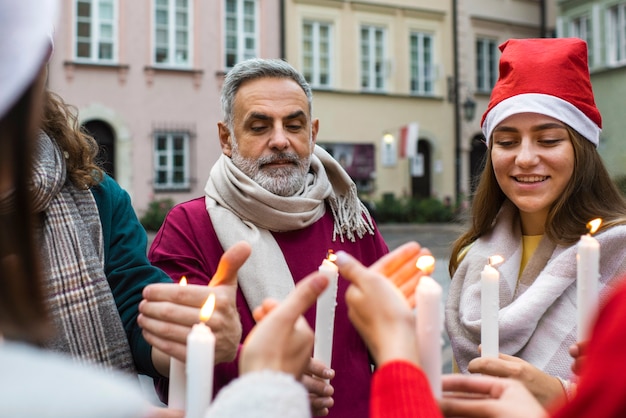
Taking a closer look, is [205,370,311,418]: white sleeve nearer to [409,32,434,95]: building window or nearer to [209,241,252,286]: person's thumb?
[209,241,252,286]: person's thumb

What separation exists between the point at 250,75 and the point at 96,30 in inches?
633

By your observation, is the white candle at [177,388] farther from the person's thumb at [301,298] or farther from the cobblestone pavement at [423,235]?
the cobblestone pavement at [423,235]

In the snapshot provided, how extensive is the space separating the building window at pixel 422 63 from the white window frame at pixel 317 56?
295 cm

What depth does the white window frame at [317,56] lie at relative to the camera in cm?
1981

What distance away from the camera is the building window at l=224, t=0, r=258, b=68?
1895cm

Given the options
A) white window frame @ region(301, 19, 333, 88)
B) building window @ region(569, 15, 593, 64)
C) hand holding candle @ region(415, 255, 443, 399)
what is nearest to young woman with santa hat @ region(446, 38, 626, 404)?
hand holding candle @ region(415, 255, 443, 399)

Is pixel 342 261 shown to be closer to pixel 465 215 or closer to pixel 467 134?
pixel 465 215

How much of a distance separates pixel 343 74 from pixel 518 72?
18.1 metres

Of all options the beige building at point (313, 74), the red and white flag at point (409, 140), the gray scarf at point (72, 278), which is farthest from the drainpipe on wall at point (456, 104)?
the gray scarf at point (72, 278)

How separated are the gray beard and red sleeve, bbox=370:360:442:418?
166 centimetres

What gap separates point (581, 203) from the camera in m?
2.30

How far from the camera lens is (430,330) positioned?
1.04 metres

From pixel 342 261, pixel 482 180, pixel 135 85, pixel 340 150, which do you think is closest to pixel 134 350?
pixel 342 261

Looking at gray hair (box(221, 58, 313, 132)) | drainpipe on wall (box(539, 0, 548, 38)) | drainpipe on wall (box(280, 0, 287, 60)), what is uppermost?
drainpipe on wall (box(539, 0, 548, 38))
